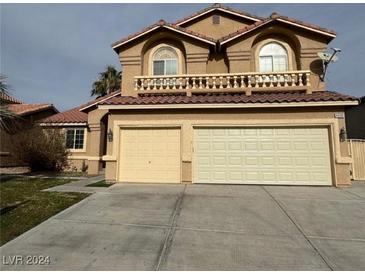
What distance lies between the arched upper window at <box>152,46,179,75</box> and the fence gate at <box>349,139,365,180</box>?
9.61 meters

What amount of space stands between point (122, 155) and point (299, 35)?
10444mm

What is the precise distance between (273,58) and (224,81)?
3.09 metres

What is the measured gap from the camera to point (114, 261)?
414 centimetres

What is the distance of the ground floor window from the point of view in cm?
1670

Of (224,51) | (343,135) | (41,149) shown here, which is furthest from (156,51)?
(343,135)

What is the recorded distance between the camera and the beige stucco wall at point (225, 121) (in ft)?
32.4

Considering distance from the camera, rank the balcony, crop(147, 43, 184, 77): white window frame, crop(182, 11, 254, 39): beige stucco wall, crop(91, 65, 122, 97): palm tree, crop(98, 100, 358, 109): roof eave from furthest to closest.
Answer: crop(91, 65, 122, 97): palm tree < crop(182, 11, 254, 39): beige stucco wall < crop(147, 43, 184, 77): white window frame < the balcony < crop(98, 100, 358, 109): roof eave

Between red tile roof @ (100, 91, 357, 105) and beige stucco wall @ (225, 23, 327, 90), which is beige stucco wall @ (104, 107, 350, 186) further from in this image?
beige stucco wall @ (225, 23, 327, 90)

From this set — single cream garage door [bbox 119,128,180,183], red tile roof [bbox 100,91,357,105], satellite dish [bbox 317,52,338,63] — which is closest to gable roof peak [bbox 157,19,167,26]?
red tile roof [bbox 100,91,357,105]

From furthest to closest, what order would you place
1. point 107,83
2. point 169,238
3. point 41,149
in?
point 107,83, point 41,149, point 169,238

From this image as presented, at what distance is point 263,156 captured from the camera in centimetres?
1021

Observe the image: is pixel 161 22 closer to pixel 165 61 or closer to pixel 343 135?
pixel 165 61

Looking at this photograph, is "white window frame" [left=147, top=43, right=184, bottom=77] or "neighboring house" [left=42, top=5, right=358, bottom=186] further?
"white window frame" [left=147, top=43, right=184, bottom=77]

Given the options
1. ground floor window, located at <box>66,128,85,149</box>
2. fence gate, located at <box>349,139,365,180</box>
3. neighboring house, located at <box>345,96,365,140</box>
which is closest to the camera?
fence gate, located at <box>349,139,365,180</box>
